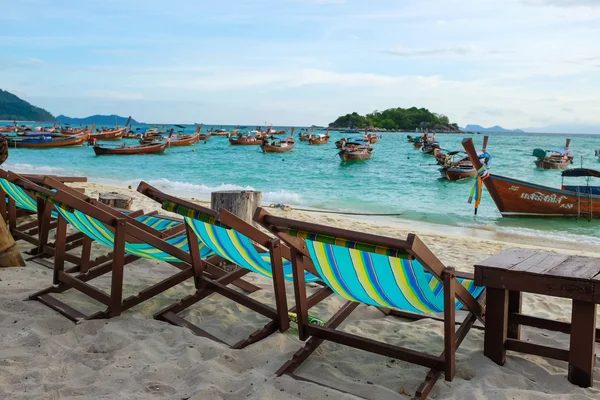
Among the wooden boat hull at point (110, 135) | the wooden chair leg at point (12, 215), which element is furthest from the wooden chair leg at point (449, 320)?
the wooden boat hull at point (110, 135)

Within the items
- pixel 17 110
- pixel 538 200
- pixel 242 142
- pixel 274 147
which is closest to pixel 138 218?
pixel 538 200

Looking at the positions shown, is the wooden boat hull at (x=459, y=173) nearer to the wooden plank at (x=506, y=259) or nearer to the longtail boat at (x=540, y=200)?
the longtail boat at (x=540, y=200)

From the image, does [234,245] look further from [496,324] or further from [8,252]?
[8,252]

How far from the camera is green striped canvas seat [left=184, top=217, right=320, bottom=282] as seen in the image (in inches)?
111

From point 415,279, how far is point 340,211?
10.8 metres

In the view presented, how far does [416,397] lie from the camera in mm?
2285

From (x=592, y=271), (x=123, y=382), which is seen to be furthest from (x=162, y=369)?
(x=592, y=271)

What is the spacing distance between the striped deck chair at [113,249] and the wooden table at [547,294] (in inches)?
67.0

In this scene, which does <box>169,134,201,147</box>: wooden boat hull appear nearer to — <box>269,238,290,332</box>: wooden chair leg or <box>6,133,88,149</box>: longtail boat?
<box>6,133,88,149</box>: longtail boat

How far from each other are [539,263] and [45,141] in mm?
40274

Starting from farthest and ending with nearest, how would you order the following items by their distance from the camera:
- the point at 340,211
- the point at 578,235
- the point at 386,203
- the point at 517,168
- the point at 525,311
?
the point at 517,168 → the point at 386,203 → the point at 340,211 → the point at 578,235 → the point at 525,311

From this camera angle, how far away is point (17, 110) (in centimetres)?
14750

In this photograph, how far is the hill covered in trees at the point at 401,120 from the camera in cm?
13962

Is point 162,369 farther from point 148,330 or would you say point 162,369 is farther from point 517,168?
point 517,168
